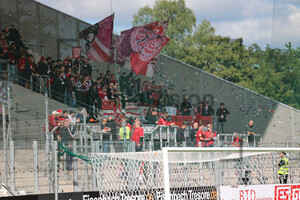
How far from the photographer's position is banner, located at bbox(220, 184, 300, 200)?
7285 millimetres

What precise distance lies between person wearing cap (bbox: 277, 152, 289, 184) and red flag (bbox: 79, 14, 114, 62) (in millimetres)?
9153

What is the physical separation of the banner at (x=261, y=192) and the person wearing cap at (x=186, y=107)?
31.1ft

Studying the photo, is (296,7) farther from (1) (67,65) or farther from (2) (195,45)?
(2) (195,45)

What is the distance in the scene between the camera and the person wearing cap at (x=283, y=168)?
7.97 m

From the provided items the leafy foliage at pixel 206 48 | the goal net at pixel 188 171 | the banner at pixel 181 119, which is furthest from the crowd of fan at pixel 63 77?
the leafy foliage at pixel 206 48

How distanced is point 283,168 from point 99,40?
31.9 feet

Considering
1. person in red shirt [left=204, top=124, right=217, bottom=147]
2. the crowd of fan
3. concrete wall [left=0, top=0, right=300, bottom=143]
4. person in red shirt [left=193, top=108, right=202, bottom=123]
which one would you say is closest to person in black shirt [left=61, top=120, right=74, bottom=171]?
person in red shirt [left=204, top=124, right=217, bottom=147]

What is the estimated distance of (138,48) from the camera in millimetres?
17094

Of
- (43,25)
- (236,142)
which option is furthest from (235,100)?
(43,25)

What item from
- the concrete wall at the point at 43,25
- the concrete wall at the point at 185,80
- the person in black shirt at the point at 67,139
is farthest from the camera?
the concrete wall at the point at 185,80

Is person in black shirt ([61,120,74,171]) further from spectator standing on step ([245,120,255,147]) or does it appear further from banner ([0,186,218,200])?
spectator standing on step ([245,120,255,147])

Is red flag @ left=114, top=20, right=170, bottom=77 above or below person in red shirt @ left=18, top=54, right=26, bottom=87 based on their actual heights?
above

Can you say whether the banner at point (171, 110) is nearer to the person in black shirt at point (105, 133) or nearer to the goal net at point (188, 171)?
the person in black shirt at point (105, 133)

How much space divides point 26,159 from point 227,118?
974cm
